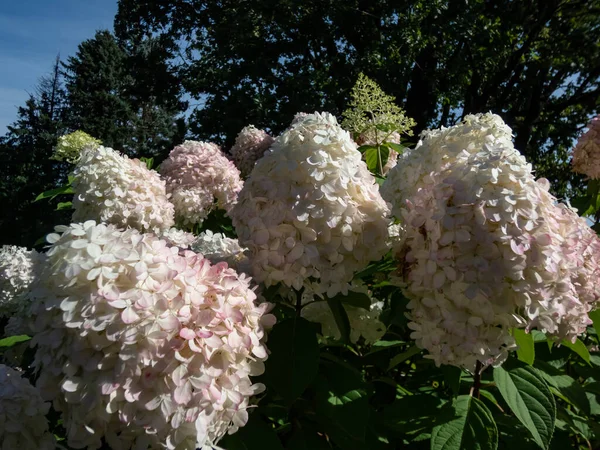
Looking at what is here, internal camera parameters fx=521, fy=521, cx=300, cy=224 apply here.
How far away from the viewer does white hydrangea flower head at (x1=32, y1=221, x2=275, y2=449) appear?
978mm

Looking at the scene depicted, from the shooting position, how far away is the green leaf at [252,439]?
1155 millimetres

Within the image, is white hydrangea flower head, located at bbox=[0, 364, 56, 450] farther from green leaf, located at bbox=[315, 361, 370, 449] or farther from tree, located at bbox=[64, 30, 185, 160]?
tree, located at bbox=[64, 30, 185, 160]

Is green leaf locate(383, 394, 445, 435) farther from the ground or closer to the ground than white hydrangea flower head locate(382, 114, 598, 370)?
closer to the ground

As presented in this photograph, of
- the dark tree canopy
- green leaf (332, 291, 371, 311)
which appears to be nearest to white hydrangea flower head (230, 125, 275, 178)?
green leaf (332, 291, 371, 311)

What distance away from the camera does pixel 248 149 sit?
432 cm

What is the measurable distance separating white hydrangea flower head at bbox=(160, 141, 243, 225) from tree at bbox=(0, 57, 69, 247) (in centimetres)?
Result: 1271

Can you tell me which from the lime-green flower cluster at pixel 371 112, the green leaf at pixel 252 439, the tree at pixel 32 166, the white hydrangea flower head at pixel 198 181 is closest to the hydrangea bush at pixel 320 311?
the green leaf at pixel 252 439

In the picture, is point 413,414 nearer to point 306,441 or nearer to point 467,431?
point 467,431

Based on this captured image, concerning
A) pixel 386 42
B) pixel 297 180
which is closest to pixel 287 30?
pixel 386 42

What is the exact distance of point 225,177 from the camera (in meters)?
3.23

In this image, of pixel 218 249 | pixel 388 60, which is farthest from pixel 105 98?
pixel 218 249

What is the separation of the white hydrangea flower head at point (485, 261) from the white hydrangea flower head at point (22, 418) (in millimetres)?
986

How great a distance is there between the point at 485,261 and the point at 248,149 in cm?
338

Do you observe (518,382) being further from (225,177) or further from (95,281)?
(225,177)
